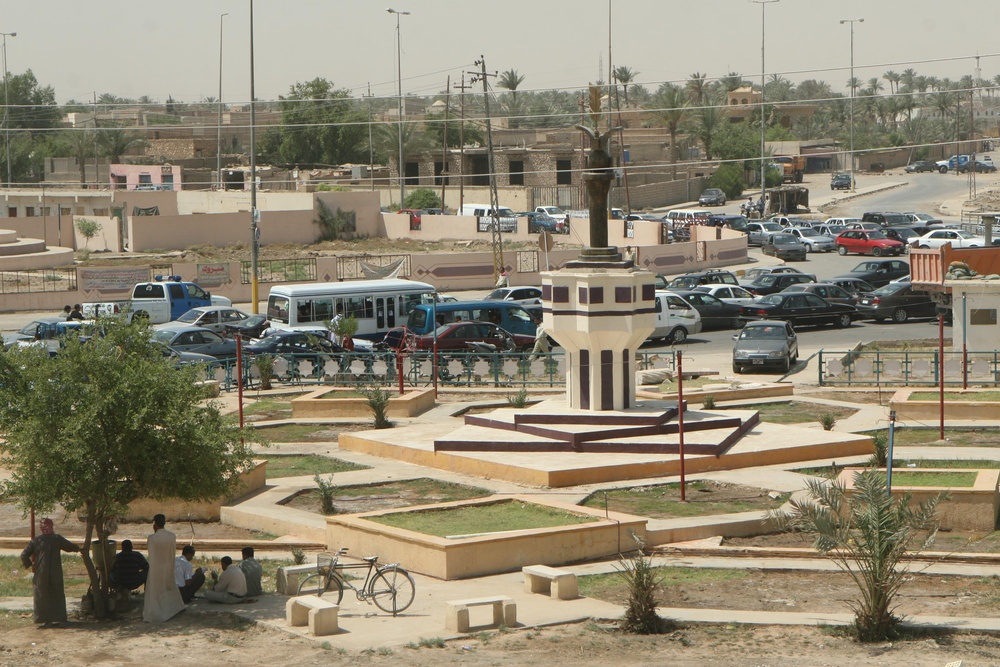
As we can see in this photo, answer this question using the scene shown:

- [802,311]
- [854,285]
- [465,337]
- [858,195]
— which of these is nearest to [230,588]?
[465,337]

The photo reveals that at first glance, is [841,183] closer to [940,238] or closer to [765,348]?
[940,238]

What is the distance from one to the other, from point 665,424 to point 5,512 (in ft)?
34.9

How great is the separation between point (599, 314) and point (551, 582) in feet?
28.1

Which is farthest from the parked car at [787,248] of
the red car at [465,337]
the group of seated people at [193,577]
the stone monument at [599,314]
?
the group of seated people at [193,577]

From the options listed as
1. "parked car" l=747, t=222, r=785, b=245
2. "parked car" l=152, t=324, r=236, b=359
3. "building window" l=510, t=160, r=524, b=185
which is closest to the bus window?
"parked car" l=152, t=324, r=236, b=359

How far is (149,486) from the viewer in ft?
50.0

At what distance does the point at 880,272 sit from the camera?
45688 millimetres

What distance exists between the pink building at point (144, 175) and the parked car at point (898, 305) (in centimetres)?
5763

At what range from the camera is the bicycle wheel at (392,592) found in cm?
1439

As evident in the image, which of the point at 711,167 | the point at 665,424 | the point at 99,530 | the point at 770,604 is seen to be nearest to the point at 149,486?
the point at 99,530

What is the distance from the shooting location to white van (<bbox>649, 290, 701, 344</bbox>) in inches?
1480

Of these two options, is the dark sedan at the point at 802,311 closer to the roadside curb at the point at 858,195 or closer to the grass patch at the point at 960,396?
the grass patch at the point at 960,396

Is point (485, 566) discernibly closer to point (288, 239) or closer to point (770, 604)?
point (770, 604)

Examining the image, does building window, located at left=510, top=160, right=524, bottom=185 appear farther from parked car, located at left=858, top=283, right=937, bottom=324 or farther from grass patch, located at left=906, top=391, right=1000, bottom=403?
grass patch, located at left=906, top=391, right=1000, bottom=403
